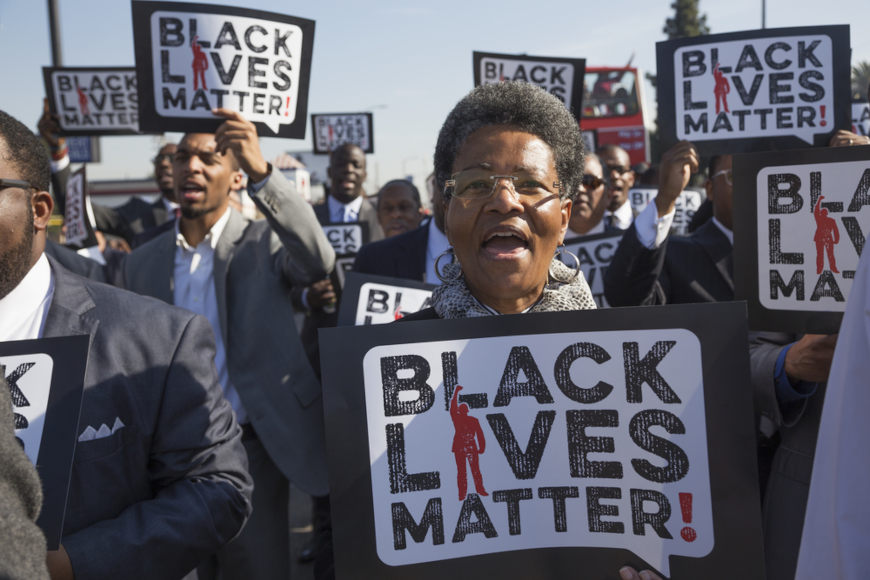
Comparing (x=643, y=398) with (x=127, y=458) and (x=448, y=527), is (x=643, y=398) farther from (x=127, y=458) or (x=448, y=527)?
(x=127, y=458)

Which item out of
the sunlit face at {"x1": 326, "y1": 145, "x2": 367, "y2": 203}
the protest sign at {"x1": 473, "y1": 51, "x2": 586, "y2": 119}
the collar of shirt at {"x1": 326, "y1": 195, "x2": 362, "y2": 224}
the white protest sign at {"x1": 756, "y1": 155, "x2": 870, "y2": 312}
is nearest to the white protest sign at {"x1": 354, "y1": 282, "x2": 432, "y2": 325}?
the white protest sign at {"x1": 756, "y1": 155, "x2": 870, "y2": 312}

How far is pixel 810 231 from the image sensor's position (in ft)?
6.60

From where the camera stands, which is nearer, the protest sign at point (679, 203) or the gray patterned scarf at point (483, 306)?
the gray patterned scarf at point (483, 306)

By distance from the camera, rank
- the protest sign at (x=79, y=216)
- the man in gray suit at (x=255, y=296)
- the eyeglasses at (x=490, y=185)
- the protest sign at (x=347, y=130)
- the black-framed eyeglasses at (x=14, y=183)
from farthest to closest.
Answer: the protest sign at (x=347, y=130) → the protest sign at (x=79, y=216) → the man in gray suit at (x=255, y=296) → the eyeglasses at (x=490, y=185) → the black-framed eyeglasses at (x=14, y=183)

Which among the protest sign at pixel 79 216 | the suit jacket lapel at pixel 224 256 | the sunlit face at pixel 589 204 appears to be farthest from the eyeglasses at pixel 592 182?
the protest sign at pixel 79 216

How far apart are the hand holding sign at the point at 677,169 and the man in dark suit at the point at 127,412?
2.14m

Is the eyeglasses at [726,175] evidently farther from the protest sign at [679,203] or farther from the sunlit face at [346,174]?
the protest sign at [679,203]

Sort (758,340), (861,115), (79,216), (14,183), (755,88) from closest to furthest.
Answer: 1. (14,183)
2. (758,340)
3. (755,88)
4. (79,216)
5. (861,115)

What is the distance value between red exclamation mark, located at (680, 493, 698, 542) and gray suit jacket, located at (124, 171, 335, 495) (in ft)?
7.26

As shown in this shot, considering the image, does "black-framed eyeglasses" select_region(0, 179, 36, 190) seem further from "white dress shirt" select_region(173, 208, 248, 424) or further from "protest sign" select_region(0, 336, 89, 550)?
"white dress shirt" select_region(173, 208, 248, 424)

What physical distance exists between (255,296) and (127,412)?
184 centimetres

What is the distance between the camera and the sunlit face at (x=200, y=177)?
4.04 m

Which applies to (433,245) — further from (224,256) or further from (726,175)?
(726,175)

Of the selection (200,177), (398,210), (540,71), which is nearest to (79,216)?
(200,177)
